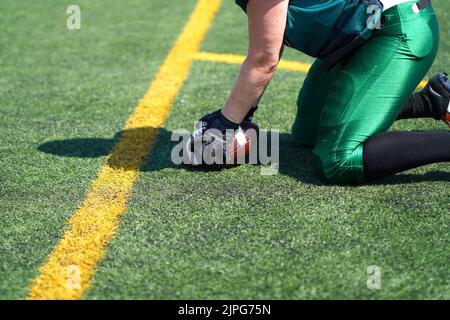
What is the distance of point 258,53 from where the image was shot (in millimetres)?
2592

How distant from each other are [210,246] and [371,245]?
1.70ft

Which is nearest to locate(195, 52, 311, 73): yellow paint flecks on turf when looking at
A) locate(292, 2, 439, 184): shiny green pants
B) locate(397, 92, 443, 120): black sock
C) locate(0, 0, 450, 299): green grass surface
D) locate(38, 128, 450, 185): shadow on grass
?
locate(0, 0, 450, 299): green grass surface

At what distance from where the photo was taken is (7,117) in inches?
136

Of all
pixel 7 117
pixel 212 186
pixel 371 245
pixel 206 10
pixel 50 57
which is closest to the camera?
pixel 371 245

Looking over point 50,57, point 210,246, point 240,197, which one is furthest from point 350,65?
point 50,57

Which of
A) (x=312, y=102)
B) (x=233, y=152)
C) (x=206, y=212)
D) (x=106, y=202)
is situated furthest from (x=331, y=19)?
(x=106, y=202)

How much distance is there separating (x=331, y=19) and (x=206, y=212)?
865mm

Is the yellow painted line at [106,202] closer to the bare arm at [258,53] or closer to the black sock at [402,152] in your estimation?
the bare arm at [258,53]

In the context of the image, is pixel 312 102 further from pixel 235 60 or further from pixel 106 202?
pixel 235 60

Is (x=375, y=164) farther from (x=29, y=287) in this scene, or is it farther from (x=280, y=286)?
(x=29, y=287)

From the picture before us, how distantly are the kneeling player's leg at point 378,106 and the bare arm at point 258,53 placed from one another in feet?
0.98

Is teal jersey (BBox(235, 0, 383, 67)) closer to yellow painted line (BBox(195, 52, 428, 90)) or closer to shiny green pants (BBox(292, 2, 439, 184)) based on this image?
shiny green pants (BBox(292, 2, 439, 184))

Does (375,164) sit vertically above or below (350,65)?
below

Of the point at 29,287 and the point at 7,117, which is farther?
the point at 7,117
